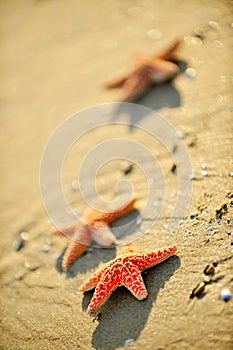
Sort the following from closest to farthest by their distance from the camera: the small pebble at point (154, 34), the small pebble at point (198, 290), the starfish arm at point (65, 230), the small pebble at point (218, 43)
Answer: the small pebble at point (198, 290) < the starfish arm at point (65, 230) < the small pebble at point (218, 43) < the small pebble at point (154, 34)

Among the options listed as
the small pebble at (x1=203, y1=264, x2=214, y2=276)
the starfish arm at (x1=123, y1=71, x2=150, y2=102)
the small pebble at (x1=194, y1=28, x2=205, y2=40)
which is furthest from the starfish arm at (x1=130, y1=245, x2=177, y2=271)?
the small pebble at (x1=194, y1=28, x2=205, y2=40)

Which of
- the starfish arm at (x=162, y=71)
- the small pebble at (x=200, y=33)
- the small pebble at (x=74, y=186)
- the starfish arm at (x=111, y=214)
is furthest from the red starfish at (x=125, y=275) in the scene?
the small pebble at (x=200, y=33)

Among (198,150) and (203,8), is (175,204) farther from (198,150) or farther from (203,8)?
(203,8)

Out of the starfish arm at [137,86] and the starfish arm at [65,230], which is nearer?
the starfish arm at [65,230]

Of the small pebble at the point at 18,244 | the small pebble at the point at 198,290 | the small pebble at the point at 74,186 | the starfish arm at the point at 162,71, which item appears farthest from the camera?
the starfish arm at the point at 162,71

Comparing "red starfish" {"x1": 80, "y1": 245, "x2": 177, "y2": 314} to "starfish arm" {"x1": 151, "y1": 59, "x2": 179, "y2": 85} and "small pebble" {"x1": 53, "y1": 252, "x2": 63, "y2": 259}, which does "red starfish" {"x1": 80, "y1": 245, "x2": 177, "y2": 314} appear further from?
"starfish arm" {"x1": 151, "y1": 59, "x2": 179, "y2": 85}

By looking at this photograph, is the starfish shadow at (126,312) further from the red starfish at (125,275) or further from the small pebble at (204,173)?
the small pebble at (204,173)
